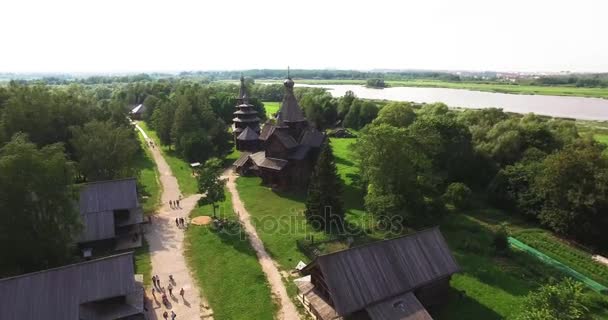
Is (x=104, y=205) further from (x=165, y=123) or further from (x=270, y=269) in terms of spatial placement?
(x=165, y=123)

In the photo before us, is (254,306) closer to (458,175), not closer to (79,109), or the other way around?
(458,175)

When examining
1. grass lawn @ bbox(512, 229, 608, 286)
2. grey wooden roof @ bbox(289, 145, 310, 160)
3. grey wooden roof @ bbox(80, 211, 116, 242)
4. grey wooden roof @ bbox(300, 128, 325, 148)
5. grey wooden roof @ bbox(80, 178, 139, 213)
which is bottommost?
grass lawn @ bbox(512, 229, 608, 286)

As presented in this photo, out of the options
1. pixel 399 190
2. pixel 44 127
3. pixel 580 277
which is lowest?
pixel 580 277

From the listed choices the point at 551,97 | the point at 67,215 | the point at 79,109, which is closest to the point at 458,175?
the point at 67,215

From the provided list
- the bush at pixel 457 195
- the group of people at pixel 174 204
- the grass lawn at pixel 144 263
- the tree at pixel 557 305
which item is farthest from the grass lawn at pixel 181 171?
the tree at pixel 557 305

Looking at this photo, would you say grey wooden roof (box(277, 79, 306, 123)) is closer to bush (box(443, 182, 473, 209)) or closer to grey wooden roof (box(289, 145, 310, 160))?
grey wooden roof (box(289, 145, 310, 160))

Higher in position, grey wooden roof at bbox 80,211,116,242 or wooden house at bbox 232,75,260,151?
wooden house at bbox 232,75,260,151

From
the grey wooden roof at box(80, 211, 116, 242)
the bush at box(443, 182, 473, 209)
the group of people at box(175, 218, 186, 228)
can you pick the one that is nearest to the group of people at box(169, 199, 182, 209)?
the group of people at box(175, 218, 186, 228)

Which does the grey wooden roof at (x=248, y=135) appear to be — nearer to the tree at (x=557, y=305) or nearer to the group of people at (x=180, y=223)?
the group of people at (x=180, y=223)
